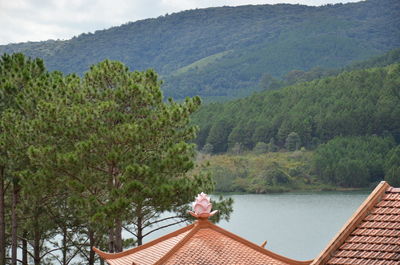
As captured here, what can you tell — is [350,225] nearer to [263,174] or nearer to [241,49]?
[263,174]

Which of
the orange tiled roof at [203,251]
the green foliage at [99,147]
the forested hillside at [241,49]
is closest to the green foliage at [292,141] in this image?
the forested hillside at [241,49]

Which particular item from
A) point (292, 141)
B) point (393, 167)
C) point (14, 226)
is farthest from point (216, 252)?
point (292, 141)

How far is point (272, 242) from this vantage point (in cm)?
3303

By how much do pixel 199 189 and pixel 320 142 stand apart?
215 ft

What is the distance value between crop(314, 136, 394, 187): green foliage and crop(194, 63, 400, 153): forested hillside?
3.13 m

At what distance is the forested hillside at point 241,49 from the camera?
154000 mm

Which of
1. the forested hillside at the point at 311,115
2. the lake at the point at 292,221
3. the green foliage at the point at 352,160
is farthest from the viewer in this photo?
the forested hillside at the point at 311,115

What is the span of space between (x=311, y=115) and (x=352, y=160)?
17.0m

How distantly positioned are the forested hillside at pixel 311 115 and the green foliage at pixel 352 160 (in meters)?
3.13

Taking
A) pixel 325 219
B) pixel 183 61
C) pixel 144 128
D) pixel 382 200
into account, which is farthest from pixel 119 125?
pixel 183 61

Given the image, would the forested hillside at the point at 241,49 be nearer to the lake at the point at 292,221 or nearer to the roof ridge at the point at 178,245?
the lake at the point at 292,221

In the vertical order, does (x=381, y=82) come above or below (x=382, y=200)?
above

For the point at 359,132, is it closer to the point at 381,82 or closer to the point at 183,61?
the point at 381,82

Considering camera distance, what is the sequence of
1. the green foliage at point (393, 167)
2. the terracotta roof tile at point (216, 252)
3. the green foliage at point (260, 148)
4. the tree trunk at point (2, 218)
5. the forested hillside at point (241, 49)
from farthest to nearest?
the forested hillside at point (241, 49) < the green foliage at point (260, 148) < the green foliage at point (393, 167) < the tree trunk at point (2, 218) < the terracotta roof tile at point (216, 252)
